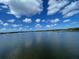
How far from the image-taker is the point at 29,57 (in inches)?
271

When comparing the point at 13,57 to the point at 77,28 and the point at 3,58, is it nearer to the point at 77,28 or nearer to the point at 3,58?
the point at 3,58

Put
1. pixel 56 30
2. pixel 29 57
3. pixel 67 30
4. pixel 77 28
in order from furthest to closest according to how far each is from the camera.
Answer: pixel 56 30 < pixel 67 30 < pixel 77 28 < pixel 29 57

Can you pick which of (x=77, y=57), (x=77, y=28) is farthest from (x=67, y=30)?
(x=77, y=57)

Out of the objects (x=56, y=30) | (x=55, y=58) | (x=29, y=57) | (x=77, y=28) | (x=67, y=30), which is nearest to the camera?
(x=55, y=58)

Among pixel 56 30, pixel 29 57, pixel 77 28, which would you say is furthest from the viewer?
pixel 56 30

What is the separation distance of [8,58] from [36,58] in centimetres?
169

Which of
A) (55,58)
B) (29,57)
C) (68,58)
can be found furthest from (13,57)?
(68,58)

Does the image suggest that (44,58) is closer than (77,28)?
Yes

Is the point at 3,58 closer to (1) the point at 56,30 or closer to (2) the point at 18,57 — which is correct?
(2) the point at 18,57

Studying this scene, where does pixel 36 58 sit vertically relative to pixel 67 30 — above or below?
below

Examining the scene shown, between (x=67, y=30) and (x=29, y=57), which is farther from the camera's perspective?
(x=67, y=30)

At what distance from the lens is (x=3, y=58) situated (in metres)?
6.66

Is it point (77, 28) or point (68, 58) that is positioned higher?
point (77, 28)

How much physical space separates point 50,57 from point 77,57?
160 cm
